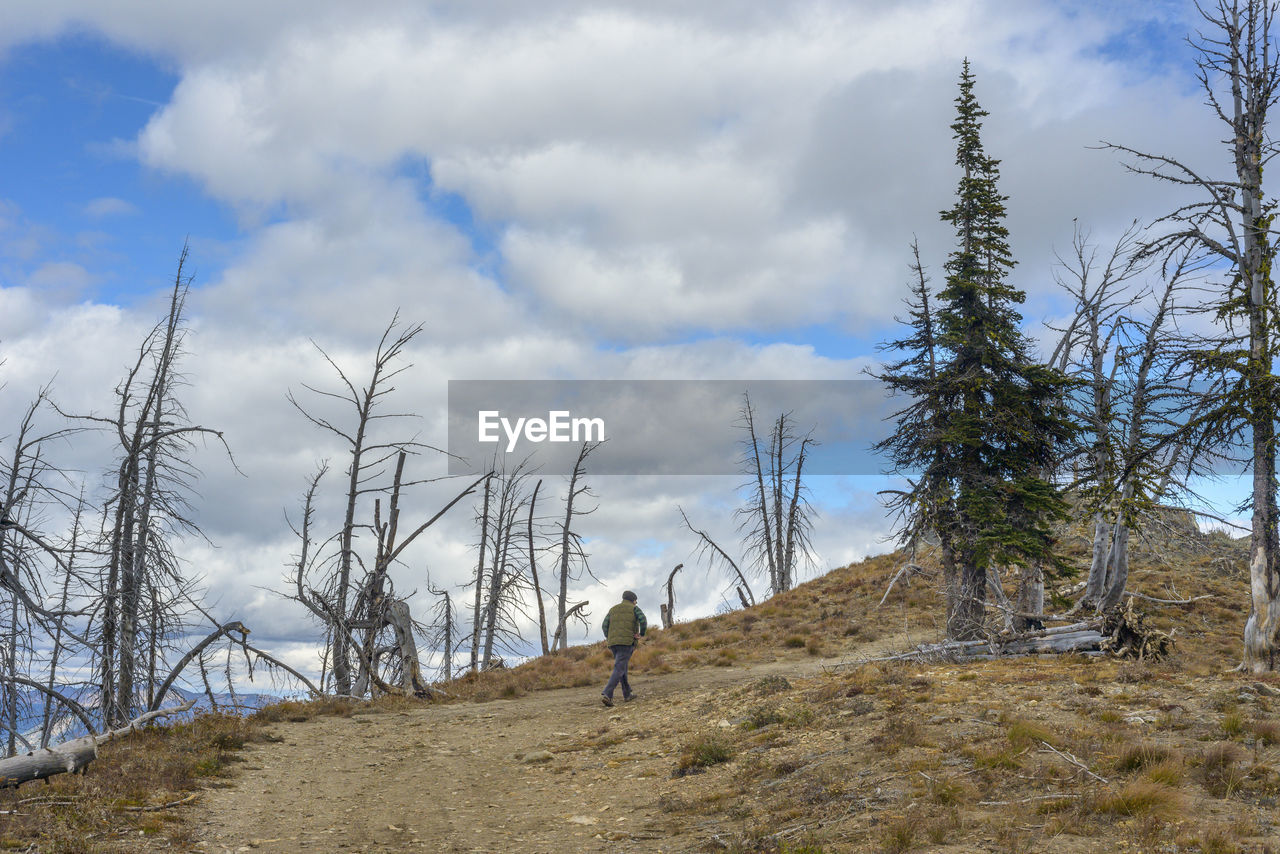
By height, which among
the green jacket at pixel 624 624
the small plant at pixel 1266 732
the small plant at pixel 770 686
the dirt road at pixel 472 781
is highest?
Answer: the green jacket at pixel 624 624

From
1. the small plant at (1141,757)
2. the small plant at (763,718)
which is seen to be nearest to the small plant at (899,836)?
the small plant at (1141,757)

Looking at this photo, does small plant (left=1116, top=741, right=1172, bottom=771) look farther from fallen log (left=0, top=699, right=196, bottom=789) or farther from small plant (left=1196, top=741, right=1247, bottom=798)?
fallen log (left=0, top=699, right=196, bottom=789)

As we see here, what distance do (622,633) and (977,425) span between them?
386 inches

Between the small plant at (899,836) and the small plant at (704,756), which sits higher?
the small plant at (899,836)

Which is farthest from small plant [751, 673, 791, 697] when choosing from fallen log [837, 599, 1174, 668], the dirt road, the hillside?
fallen log [837, 599, 1174, 668]

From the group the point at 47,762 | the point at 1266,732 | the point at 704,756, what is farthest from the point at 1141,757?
the point at 47,762

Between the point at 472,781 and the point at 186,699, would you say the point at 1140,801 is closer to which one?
the point at 472,781

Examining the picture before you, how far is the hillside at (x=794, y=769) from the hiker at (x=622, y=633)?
0.73 meters

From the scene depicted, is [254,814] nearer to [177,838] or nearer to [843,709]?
[177,838]

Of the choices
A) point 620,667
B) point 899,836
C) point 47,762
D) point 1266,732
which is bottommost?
point 899,836

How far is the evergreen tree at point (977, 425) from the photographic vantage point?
19.1m

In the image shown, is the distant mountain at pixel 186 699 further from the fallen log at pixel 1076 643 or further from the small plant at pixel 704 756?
the fallen log at pixel 1076 643

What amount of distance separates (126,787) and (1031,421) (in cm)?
→ 1919

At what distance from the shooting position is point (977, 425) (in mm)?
19844
